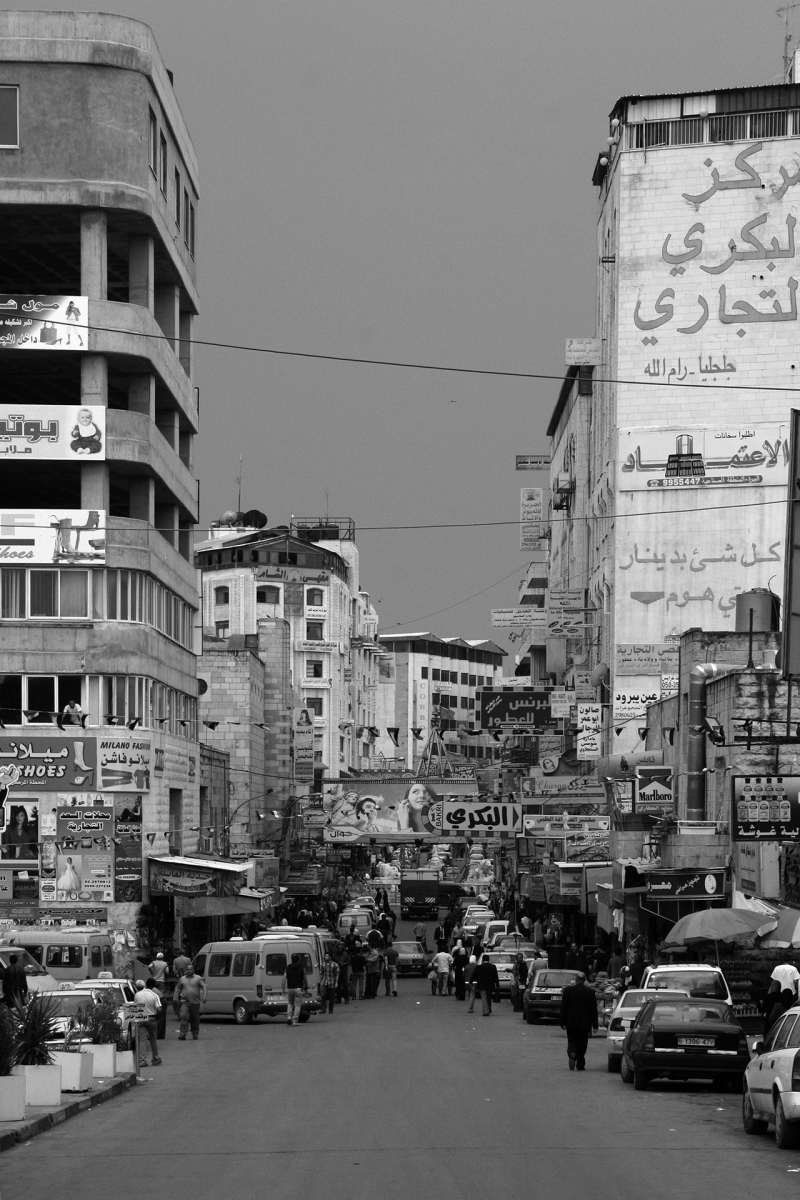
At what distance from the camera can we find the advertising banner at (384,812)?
7112 cm

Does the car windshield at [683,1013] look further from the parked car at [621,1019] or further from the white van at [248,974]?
the white van at [248,974]

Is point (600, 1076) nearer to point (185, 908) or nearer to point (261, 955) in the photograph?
point (261, 955)

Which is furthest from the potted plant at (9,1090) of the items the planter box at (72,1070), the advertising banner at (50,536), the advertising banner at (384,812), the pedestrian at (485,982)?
the advertising banner at (384,812)

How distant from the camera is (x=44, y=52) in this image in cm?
4669

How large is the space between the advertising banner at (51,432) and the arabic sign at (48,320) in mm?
1665

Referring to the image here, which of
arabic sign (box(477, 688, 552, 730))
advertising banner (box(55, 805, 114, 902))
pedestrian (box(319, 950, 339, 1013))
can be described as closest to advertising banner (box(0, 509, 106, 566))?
advertising banner (box(55, 805, 114, 902))

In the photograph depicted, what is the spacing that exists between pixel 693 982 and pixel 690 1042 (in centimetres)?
472

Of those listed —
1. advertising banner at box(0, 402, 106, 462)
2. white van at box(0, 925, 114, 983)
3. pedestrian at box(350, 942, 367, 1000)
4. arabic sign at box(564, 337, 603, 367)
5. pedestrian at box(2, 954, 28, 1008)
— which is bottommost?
pedestrian at box(350, 942, 367, 1000)

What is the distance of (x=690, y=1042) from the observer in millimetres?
21672

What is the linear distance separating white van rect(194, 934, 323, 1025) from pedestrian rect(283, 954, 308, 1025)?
1.34 feet

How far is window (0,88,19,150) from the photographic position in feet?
154

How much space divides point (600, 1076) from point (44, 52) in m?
32.9

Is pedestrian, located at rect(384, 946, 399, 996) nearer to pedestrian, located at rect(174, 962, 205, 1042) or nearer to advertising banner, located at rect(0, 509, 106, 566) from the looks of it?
advertising banner, located at rect(0, 509, 106, 566)

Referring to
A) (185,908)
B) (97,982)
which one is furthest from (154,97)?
A: (97,982)
